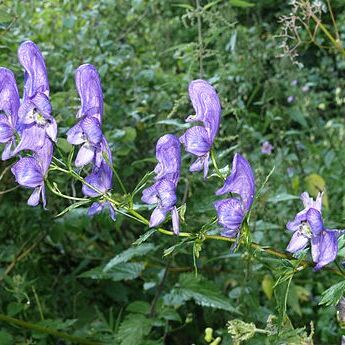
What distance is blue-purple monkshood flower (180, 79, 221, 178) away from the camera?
1.21 meters

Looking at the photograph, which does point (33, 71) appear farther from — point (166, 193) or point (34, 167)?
point (166, 193)

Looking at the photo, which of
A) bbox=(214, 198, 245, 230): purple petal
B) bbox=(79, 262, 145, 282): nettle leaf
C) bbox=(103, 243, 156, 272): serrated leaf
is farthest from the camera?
bbox=(79, 262, 145, 282): nettle leaf

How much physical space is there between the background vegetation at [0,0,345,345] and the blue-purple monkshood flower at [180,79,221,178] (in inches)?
22.6

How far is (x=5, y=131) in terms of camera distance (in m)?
1.24

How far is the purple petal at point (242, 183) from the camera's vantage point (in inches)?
45.8

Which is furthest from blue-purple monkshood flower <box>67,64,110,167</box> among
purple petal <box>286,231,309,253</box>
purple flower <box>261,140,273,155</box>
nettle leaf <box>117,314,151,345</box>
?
purple flower <box>261,140,273,155</box>

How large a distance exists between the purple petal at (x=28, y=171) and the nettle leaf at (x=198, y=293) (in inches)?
32.8

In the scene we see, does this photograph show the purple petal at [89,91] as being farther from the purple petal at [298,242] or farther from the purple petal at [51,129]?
the purple petal at [298,242]

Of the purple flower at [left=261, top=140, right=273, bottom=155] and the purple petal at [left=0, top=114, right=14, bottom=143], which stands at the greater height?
the purple petal at [left=0, top=114, right=14, bottom=143]

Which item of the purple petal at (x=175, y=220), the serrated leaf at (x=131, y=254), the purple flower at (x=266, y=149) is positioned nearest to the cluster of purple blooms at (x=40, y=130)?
the purple petal at (x=175, y=220)

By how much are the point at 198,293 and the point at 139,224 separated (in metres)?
0.80

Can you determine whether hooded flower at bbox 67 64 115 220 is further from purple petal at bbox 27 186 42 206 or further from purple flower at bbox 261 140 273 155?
purple flower at bbox 261 140 273 155

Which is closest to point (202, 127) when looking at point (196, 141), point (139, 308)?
point (196, 141)

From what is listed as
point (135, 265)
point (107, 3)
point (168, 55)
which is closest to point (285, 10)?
point (168, 55)
